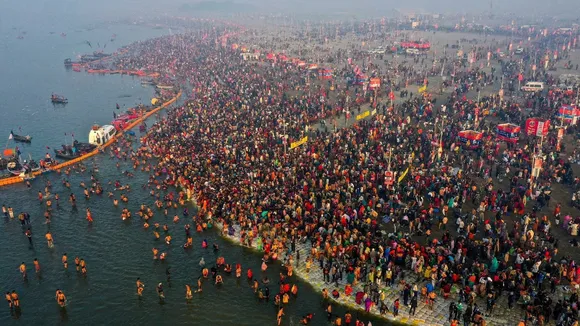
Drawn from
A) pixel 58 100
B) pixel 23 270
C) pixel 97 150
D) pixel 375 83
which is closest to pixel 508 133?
pixel 375 83

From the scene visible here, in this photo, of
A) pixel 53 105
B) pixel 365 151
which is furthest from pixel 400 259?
pixel 53 105

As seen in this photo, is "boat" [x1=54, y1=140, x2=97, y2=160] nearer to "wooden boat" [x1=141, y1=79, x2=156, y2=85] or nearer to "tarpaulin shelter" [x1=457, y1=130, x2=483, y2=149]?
"tarpaulin shelter" [x1=457, y1=130, x2=483, y2=149]

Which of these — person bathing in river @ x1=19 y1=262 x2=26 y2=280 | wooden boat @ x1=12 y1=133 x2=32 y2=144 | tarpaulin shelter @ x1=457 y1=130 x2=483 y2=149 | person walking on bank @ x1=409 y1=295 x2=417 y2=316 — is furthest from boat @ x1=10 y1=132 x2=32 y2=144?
person walking on bank @ x1=409 y1=295 x2=417 y2=316

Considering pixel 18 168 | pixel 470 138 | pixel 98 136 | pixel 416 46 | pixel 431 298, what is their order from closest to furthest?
pixel 431 298
pixel 18 168
pixel 470 138
pixel 98 136
pixel 416 46

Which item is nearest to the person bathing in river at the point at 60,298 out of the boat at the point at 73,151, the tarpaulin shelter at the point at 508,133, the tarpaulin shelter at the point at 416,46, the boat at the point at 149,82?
the boat at the point at 73,151

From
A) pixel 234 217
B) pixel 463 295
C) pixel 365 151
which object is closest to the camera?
pixel 463 295

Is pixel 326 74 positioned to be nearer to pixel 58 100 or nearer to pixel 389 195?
pixel 58 100

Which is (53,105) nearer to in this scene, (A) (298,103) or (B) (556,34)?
(A) (298,103)
